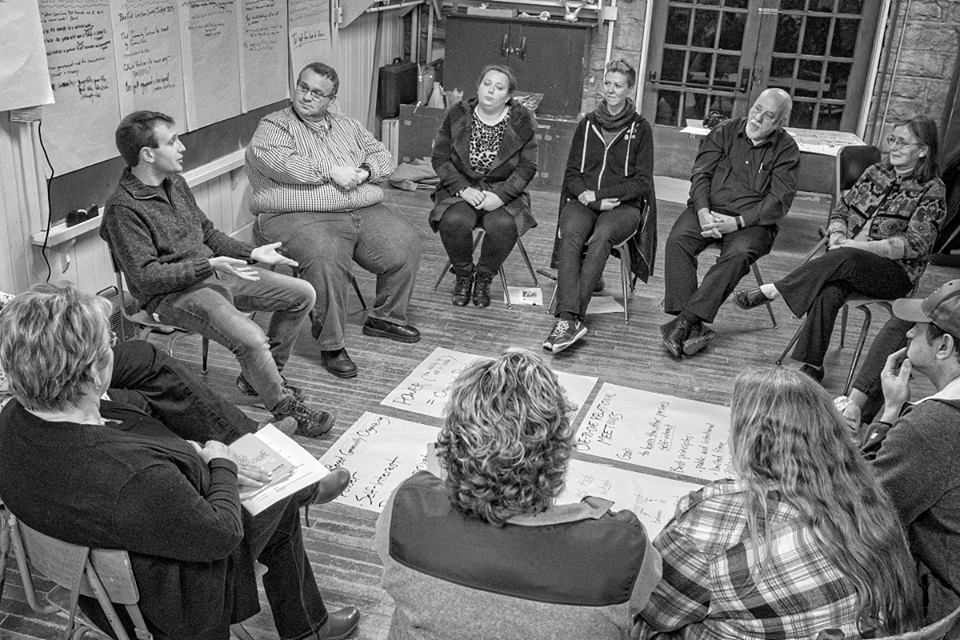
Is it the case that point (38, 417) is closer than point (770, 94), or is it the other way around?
point (38, 417)

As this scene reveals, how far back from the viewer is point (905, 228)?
13.3 ft

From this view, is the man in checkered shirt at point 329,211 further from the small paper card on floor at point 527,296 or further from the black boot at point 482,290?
the small paper card on floor at point 527,296

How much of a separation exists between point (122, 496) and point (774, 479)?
1.24 meters

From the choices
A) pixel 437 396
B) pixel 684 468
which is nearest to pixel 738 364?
pixel 684 468

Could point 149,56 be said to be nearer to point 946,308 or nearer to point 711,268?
point 711,268

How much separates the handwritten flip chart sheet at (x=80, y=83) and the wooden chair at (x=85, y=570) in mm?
2201

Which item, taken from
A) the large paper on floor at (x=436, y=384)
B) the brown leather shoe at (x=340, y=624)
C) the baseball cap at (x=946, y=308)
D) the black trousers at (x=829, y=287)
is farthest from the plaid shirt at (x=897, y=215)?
the brown leather shoe at (x=340, y=624)

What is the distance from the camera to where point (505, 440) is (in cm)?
153

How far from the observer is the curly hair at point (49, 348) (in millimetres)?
1762

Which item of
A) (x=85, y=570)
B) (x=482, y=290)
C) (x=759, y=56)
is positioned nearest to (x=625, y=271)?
(x=482, y=290)

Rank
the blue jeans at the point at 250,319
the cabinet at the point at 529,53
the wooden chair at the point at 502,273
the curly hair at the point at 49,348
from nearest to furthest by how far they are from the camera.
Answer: the curly hair at the point at 49,348 < the blue jeans at the point at 250,319 < the wooden chair at the point at 502,273 < the cabinet at the point at 529,53

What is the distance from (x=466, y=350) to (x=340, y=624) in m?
2.02

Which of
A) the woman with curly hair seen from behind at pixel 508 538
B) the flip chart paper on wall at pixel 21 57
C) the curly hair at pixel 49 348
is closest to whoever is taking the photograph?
the woman with curly hair seen from behind at pixel 508 538

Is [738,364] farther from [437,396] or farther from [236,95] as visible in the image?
[236,95]
